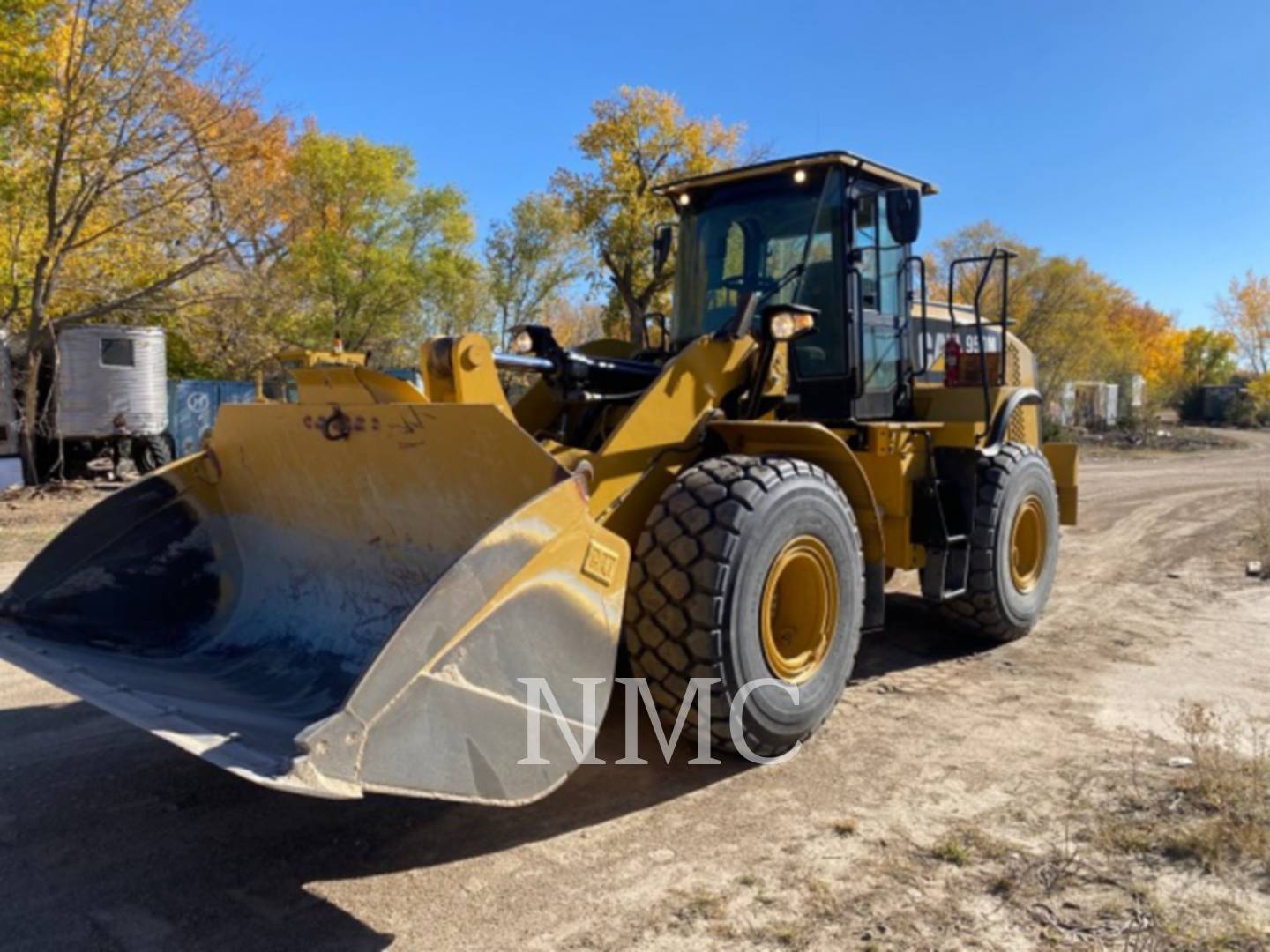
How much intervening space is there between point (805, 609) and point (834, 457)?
0.76 m

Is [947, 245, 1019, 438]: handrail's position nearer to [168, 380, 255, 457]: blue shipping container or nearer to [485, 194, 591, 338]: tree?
[168, 380, 255, 457]: blue shipping container

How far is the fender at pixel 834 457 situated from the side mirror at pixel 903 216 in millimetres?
1204

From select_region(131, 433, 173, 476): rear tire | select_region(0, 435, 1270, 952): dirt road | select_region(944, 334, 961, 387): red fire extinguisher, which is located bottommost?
select_region(0, 435, 1270, 952): dirt road

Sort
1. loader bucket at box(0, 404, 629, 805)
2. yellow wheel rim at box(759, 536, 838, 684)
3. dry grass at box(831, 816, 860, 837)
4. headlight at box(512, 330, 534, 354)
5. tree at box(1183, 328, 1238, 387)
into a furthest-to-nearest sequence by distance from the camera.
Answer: tree at box(1183, 328, 1238, 387)
headlight at box(512, 330, 534, 354)
yellow wheel rim at box(759, 536, 838, 684)
dry grass at box(831, 816, 860, 837)
loader bucket at box(0, 404, 629, 805)

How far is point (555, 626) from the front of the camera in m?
3.17

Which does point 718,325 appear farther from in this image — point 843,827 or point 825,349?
point 843,827

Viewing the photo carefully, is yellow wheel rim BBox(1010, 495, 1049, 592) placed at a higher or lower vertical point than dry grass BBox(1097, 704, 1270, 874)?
higher

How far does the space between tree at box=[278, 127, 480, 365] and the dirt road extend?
25.5 meters

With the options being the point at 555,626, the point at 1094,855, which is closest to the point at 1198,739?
the point at 1094,855

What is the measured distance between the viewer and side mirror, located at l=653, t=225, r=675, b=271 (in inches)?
237

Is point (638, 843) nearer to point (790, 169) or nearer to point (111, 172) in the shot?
point (790, 169)

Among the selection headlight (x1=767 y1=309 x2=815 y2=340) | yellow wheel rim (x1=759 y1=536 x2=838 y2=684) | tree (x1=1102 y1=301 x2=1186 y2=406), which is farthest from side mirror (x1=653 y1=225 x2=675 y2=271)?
tree (x1=1102 y1=301 x2=1186 y2=406)

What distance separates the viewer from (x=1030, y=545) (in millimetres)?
6570

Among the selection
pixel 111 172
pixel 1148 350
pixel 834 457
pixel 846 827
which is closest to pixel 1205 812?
pixel 846 827
